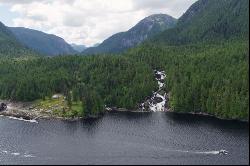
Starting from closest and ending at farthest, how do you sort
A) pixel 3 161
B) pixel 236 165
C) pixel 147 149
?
pixel 236 165 < pixel 3 161 < pixel 147 149

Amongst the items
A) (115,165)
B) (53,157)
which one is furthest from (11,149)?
(115,165)

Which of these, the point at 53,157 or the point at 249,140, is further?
the point at 249,140

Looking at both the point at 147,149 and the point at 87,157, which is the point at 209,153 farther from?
the point at 87,157

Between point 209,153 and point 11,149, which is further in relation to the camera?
point 11,149

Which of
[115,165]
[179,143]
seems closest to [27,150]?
[115,165]

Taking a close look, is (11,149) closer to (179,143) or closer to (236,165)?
(179,143)

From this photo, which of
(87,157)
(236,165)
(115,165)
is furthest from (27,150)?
(236,165)

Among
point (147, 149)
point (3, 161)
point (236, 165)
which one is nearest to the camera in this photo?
point (236, 165)

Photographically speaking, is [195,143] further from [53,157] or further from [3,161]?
[3,161]
